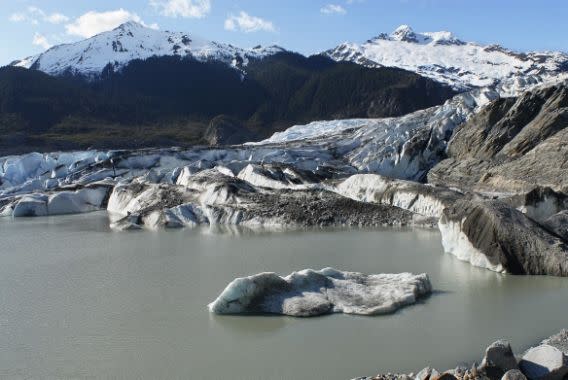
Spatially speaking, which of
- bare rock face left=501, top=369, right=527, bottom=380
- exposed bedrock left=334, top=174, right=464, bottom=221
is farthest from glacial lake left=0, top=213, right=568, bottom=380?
exposed bedrock left=334, top=174, right=464, bottom=221

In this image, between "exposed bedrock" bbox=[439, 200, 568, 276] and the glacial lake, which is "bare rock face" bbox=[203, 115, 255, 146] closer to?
the glacial lake

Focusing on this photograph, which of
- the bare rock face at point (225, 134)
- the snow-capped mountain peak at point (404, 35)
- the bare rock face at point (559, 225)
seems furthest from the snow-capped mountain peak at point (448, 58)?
the bare rock face at point (559, 225)

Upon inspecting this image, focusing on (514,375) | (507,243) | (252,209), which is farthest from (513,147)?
(514,375)

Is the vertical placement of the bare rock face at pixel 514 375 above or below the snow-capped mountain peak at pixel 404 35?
below

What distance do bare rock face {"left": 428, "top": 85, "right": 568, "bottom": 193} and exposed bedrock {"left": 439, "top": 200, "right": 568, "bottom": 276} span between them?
37.4ft

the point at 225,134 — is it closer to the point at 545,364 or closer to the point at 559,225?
the point at 559,225

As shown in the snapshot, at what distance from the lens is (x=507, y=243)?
12945mm

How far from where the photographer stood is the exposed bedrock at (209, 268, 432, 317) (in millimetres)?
9992

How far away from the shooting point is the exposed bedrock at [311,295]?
32.8 feet

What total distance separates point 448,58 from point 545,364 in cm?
14020

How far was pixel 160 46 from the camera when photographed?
109438 millimetres

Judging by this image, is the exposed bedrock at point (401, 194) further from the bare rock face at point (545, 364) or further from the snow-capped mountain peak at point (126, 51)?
the snow-capped mountain peak at point (126, 51)

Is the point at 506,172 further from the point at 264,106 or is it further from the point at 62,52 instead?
the point at 62,52

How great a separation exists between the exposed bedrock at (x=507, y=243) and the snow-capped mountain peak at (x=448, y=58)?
9129 cm
